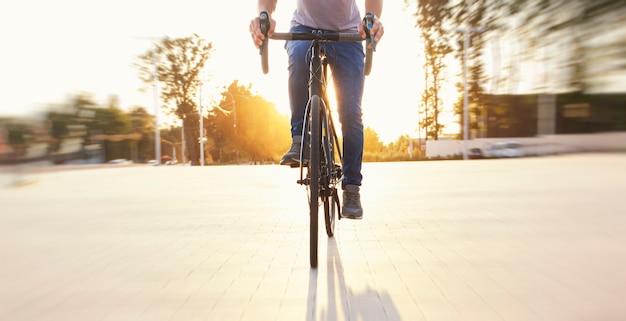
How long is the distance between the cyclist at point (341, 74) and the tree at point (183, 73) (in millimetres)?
42064

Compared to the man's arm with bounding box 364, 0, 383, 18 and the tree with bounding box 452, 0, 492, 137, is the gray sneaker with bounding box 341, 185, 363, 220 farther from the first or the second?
the tree with bounding box 452, 0, 492, 137

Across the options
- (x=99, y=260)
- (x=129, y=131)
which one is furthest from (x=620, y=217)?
(x=129, y=131)

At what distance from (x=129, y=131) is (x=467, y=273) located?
39366 millimetres

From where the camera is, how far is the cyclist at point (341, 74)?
4.58 m

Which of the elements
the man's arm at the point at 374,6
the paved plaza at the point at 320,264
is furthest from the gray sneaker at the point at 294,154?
the man's arm at the point at 374,6

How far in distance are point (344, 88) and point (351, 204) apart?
2.90 feet

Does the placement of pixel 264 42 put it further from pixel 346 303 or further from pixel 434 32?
pixel 434 32

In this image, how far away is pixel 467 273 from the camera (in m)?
3.93

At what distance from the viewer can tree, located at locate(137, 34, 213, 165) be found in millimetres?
46594

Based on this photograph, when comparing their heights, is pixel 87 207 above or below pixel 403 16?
below

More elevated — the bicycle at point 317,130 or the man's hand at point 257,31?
the man's hand at point 257,31

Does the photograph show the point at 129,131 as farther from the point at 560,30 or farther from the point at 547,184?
the point at 560,30

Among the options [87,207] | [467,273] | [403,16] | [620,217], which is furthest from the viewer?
[87,207]

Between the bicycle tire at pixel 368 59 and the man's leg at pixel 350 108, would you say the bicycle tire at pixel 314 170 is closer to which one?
the bicycle tire at pixel 368 59
